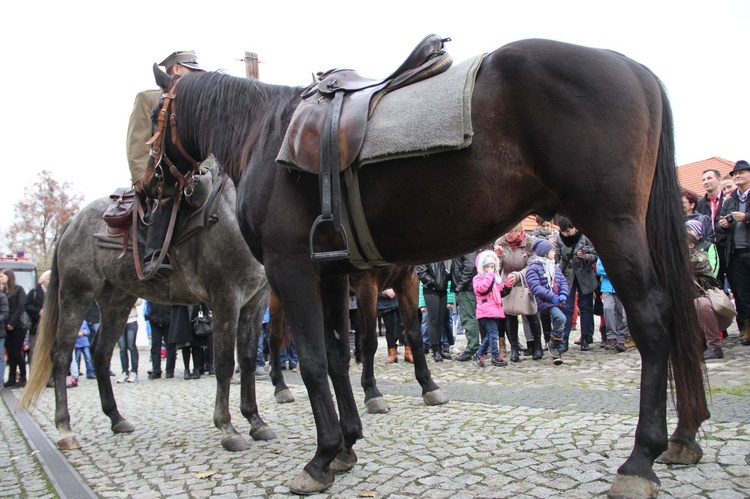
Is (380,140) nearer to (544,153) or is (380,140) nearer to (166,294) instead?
(544,153)

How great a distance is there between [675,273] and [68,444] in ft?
17.0

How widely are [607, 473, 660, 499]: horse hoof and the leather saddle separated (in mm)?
1758

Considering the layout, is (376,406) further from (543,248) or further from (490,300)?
(543,248)

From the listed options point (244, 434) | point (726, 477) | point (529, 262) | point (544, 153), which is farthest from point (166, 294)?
point (529, 262)

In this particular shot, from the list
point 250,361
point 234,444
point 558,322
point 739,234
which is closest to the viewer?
point 234,444

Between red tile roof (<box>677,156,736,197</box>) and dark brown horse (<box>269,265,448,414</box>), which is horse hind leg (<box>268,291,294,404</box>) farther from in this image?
red tile roof (<box>677,156,736,197</box>)

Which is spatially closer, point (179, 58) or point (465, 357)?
point (179, 58)

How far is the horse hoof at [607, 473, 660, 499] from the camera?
2689 millimetres

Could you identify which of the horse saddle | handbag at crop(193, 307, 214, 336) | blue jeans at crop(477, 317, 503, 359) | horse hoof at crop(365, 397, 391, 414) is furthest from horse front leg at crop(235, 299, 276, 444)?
handbag at crop(193, 307, 214, 336)

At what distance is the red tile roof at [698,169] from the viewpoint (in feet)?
99.5

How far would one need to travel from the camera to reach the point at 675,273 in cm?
298

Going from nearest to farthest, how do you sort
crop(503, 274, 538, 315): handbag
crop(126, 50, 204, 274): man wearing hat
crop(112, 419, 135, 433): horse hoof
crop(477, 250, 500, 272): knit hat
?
crop(126, 50, 204, 274): man wearing hat → crop(112, 419, 135, 433): horse hoof → crop(503, 274, 538, 315): handbag → crop(477, 250, 500, 272): knit hat

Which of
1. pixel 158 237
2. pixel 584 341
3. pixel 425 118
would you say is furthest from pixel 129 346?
pixel 425 118

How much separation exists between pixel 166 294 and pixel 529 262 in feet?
19.9
